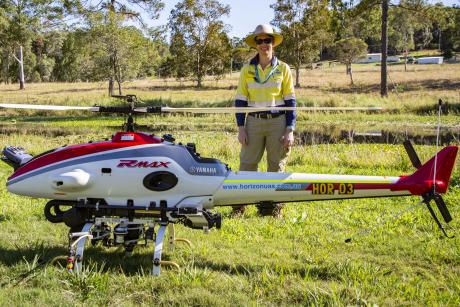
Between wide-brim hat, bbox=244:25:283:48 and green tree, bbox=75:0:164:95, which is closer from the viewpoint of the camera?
wide-brim hat, bbox=244:25:283:48

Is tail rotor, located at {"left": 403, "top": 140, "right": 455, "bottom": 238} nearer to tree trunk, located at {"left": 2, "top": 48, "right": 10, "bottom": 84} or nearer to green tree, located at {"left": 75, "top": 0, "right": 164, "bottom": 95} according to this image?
green tree, located at {"left": 75, "top": 0, "right": 164, "bottom": 95}

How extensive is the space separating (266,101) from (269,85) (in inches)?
8.5

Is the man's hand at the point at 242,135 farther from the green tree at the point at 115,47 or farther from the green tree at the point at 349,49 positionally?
the green tree at the point at 349,49

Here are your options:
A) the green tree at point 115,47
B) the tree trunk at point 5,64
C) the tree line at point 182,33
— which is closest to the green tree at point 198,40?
the tree line at point 182,33

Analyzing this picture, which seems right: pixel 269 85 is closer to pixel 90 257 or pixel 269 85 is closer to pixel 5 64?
pixel 90 257

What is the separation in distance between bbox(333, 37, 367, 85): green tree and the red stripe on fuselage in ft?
161

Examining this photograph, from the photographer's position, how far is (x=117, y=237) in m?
4.80

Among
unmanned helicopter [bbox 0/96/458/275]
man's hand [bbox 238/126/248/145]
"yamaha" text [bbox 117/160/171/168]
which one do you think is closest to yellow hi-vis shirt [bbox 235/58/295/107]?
man's hand [bbox 238/126/248/145]

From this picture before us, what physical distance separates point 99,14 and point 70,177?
27359 millimetres

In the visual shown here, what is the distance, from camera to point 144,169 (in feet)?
15.4

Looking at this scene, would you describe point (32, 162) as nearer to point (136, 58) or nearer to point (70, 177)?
point (70, 177)

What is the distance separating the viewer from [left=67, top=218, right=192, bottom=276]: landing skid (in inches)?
178

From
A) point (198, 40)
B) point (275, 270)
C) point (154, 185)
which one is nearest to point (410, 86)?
point (198, 40)

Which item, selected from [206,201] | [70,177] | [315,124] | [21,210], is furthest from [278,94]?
[315,124]
